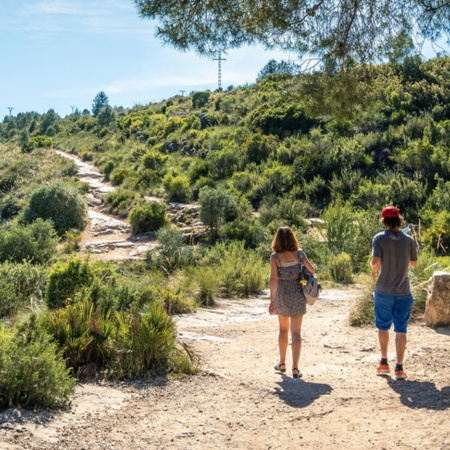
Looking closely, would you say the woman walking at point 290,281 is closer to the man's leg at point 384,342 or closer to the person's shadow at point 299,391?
the person's shadow at point 299,391

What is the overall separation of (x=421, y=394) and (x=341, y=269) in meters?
8.79

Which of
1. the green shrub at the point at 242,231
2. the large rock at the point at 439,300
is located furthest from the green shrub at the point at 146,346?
the green shrub at the point at 242,231

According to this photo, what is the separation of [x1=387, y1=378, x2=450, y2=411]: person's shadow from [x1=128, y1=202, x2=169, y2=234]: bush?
18928 mm

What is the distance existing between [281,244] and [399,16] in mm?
3749

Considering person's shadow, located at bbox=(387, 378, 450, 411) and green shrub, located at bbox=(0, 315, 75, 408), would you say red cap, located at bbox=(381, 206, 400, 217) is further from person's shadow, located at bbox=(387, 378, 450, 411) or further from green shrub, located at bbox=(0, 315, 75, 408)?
green shrub, located at bbox=(0, 315, 75, 408)

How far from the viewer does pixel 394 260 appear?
569 centimetres

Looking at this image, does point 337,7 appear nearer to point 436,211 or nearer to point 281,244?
point 281,244

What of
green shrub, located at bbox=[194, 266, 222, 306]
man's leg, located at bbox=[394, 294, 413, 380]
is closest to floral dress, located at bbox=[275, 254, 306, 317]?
man's leg, located at bbox=[394, 294, 413, 380]

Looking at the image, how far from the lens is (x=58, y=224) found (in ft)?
83.6

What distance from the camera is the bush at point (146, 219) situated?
78.6 feet

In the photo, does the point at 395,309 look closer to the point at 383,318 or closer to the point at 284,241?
the point at 383,318

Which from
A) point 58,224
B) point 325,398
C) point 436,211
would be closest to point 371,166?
point 436,211

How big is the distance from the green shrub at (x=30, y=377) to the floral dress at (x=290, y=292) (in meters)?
2.16

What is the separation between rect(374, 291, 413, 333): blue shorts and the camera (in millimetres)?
5688
